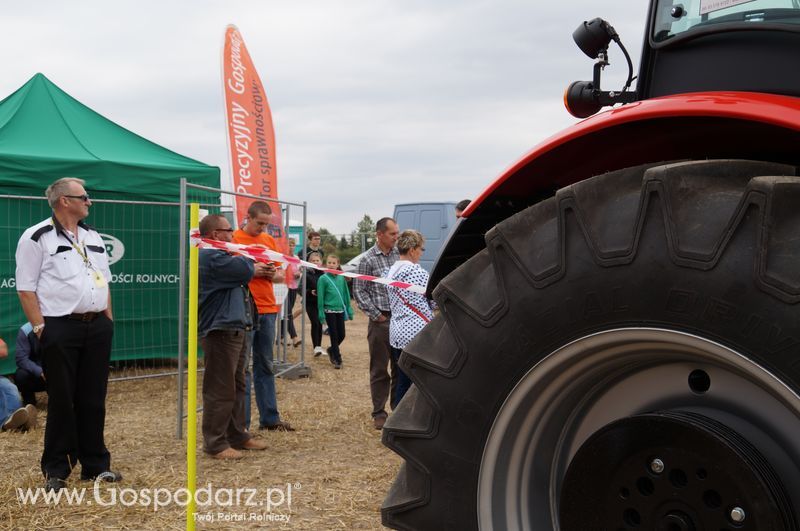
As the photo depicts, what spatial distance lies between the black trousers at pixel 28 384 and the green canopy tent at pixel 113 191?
934mm

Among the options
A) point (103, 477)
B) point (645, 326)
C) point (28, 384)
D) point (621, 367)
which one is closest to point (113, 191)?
point (28, 384)

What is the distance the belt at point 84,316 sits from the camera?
467 cm

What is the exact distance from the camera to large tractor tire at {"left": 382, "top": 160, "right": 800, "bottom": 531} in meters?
1.40

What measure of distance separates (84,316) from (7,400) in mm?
2470

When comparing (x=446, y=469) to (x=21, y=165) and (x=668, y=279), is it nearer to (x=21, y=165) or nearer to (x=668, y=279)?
(x=668, y=279)

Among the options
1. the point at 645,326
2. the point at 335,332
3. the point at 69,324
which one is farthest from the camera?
the point at 335,332

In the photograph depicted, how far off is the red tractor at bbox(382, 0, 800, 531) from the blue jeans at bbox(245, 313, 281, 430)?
4461 mm

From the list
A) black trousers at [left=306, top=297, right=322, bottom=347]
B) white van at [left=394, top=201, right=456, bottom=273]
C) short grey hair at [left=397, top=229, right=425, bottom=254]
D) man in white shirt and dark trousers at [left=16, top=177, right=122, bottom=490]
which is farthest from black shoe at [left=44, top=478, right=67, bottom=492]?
white van at [left=394, top=201, right=456, bottom=273]

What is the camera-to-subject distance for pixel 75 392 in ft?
15.8

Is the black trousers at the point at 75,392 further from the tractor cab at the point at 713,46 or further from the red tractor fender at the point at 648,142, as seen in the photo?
the tractor cab at the point at 713,46

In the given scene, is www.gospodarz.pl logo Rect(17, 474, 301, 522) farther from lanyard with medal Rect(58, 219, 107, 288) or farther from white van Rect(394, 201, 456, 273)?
white van Rect(394, 201, 456, 273)

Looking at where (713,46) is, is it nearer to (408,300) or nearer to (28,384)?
(408,300)

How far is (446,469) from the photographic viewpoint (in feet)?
6.00

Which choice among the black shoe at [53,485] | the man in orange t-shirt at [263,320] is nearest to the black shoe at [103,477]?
the black shoe at [53,485]
